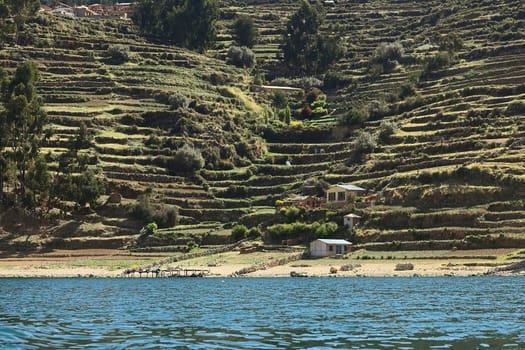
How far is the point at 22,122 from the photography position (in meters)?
110

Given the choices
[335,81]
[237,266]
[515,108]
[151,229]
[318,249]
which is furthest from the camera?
[335,81]

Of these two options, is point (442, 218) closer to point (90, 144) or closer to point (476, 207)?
point (476, 207)

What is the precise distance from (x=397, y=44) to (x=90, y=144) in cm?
6419

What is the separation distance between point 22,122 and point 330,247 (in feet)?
125

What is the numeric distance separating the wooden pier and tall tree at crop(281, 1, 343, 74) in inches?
3076

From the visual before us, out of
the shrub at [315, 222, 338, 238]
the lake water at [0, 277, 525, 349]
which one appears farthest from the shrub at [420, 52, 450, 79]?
the lake water at [0, 277, 525, 349]

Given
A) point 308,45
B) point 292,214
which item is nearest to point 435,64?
point 308,45

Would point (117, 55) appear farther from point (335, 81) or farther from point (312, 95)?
point (335, 81)

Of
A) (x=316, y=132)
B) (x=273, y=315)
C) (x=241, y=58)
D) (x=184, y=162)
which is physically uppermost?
(x=241, y=58)

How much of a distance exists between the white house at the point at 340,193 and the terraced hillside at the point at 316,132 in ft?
7.64

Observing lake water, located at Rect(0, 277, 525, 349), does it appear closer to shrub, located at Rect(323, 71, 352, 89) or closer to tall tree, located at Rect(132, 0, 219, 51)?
shrub, located at Rect(323, 71, 352, 89)

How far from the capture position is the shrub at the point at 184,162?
124000mm

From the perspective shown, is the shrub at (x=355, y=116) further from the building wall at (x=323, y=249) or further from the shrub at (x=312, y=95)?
the building wall at (x=323, y=249)

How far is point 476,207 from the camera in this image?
3765 inches
